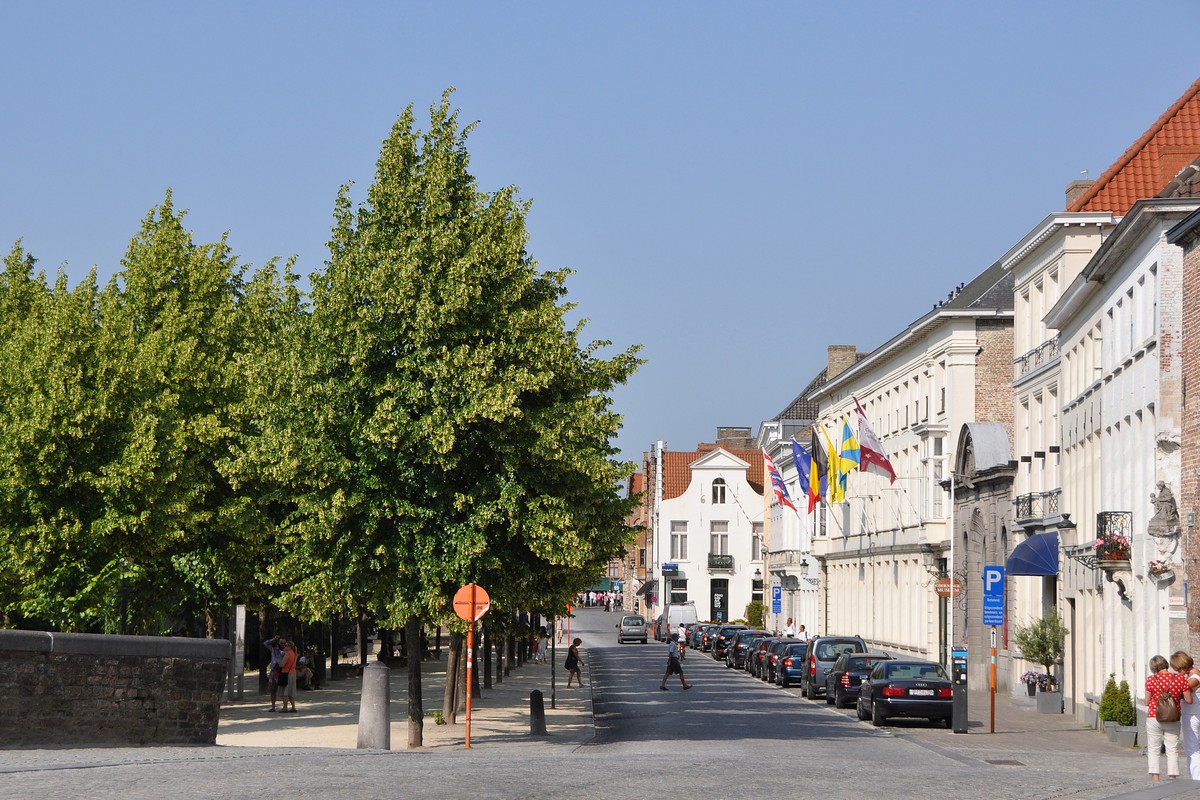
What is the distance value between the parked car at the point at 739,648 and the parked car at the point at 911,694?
27.7 meters

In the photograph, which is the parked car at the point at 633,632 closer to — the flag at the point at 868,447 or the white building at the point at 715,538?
the white building at the point at 715,538

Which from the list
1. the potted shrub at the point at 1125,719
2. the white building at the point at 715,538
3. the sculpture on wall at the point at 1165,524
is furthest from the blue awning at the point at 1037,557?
the white building at the point at 715,538

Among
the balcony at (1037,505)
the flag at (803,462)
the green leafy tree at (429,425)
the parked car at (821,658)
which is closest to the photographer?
the green leafy tree at (429,425)

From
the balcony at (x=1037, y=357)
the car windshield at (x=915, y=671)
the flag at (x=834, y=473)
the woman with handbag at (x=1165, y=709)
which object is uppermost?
the balcony at (x=1037, y=357)

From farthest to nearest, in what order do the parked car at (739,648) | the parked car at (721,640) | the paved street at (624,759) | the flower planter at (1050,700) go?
the parked car at (721,640) → the parked car at (739,648) → the flower planter at (1050,700) → the paved street at (624,759)

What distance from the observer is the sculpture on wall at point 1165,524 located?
29.8m

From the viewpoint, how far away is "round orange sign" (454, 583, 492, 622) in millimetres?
26047

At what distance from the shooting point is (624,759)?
22891 millimetres

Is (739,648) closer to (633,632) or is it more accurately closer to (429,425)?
(633,632)

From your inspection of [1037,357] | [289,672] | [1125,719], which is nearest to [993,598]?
[1125,719]

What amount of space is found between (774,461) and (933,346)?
40.0 m

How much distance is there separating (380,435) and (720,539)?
96222 mm

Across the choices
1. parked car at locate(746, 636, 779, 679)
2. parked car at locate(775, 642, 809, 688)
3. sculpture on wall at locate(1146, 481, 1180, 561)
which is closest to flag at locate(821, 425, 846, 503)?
parked car at locate(746, 636, 779, 679)

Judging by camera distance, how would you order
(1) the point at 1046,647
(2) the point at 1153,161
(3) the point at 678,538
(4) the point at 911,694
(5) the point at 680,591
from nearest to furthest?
(4) the point at 911,694
(1) the point at 1046,647
(2) the point at 1153,161
(5) the point at 680,591
(3) the point at 678,538
